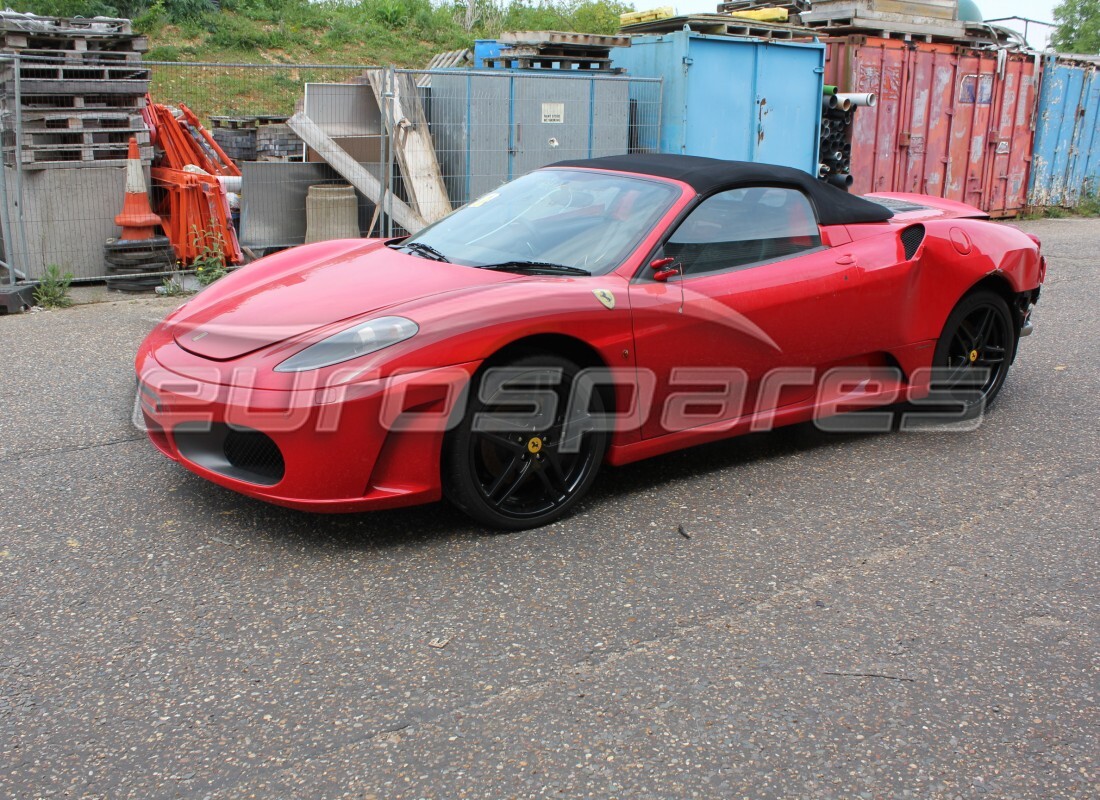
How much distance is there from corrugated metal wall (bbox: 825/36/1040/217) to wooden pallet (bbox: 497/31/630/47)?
3.57 m

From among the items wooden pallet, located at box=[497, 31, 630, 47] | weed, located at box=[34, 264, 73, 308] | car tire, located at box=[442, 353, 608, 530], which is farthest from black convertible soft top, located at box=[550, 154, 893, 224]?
wooden pallet, located at box=[497, 31, 630, 47]

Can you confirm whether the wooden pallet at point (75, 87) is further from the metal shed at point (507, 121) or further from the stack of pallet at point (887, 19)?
the stack of pallet at point (887, 19)

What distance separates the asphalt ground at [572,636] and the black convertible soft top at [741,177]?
1.17 m

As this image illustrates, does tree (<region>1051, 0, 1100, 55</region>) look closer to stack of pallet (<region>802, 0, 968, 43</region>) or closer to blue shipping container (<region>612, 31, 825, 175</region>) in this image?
stack of pallet (<region>802, 0, 968, 43</region>)

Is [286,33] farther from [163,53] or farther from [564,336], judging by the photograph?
[564,336]

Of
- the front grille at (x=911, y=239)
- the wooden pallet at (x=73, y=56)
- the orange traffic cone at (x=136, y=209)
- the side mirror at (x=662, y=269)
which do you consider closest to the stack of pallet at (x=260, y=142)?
the wooden pallet at (x=73, y=56)

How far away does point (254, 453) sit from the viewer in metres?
3.50

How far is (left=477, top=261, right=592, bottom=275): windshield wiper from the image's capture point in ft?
13.1

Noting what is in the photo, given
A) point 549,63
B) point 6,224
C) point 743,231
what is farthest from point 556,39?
point 743,231

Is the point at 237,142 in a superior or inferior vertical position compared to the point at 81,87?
inferior

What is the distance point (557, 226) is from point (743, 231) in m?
0.82

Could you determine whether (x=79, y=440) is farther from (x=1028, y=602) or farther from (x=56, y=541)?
(x=1028, y=602)

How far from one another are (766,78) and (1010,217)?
255 inches

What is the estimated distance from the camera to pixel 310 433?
3.34 meters
